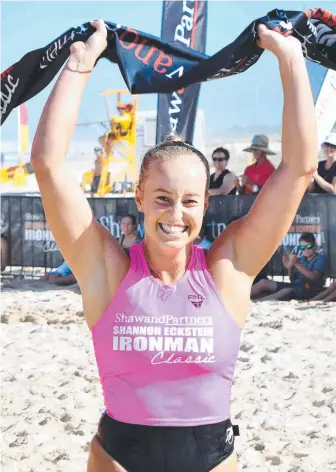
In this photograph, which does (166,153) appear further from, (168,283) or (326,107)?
(326,107)

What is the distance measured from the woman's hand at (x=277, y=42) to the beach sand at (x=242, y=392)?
7.87ft

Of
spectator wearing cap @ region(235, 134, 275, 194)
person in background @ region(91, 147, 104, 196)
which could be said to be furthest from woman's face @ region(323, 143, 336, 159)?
person in background @ region(91, 147, 104, 196)

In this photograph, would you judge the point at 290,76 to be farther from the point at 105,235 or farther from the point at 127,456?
the point at 127,456

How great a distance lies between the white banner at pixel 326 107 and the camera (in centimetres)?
1023

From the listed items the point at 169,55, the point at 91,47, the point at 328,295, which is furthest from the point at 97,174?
the point at 91,47

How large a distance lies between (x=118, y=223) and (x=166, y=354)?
754 centimetres

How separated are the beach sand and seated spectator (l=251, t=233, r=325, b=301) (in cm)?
55

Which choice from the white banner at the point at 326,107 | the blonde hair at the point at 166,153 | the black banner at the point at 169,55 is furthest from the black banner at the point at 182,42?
the blonde hair at the point at 166,153

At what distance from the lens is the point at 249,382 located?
16.2 ft

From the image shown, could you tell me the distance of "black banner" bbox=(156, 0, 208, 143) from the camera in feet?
33.3

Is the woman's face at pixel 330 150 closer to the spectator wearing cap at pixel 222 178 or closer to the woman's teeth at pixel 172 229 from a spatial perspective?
the spectator wearing cap at pixel 222 178

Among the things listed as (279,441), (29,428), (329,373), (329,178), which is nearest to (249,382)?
(329,373)

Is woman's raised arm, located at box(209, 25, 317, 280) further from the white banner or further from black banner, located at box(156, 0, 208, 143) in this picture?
the white banner

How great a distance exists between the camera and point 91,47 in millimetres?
2168
